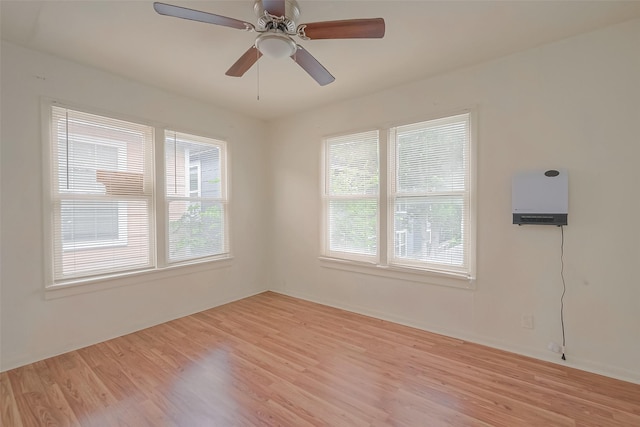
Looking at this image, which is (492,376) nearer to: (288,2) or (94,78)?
(288,2)

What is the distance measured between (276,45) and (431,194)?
2.17 m

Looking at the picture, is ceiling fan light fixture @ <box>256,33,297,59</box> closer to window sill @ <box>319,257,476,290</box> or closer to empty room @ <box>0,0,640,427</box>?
empty room @ <box>0,0,640,427</box>

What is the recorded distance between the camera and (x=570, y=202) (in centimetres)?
246

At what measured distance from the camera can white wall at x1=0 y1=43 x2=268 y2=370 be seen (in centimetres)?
247

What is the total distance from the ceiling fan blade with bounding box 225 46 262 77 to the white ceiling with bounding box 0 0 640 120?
0.31m

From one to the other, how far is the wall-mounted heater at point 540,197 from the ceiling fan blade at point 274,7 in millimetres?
2384

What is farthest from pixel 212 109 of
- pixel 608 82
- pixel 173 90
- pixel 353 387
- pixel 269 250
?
pixel 608 82

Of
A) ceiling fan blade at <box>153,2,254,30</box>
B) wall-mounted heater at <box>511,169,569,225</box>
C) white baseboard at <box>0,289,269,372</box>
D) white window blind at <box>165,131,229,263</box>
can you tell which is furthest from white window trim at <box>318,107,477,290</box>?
ceiling fan blade at <box>153,2,254,30</box>

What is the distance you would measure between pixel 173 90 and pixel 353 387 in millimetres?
3689

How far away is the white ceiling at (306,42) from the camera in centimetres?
204

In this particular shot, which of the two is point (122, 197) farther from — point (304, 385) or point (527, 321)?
point (527, 321)

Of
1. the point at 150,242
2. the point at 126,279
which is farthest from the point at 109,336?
the point at 150,242

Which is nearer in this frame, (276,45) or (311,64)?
(276,45)

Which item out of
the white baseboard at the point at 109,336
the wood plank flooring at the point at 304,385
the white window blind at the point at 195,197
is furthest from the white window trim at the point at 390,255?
the white baseboard at the point at 109,336
